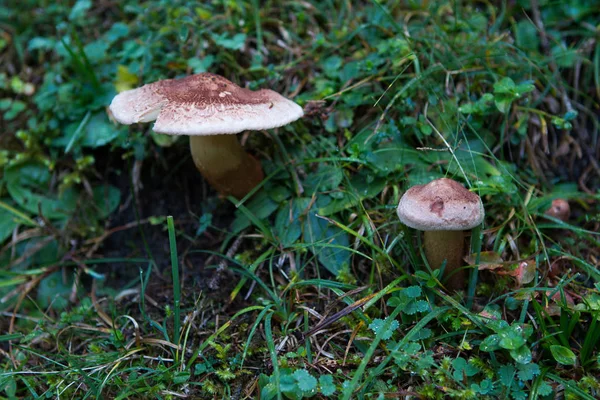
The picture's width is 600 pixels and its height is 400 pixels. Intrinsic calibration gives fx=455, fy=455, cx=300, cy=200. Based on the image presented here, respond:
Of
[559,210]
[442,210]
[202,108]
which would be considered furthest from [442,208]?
[202,108]

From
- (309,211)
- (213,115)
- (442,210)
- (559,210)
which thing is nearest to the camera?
Result: (442,210)

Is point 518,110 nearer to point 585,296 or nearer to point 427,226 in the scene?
point 585,296

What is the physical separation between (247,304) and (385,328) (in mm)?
821

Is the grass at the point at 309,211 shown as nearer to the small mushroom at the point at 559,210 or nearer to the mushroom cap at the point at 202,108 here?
the small mushroom at the point at 559,210

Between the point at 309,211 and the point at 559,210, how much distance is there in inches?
52.5

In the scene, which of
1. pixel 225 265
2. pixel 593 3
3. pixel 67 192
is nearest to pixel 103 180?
pixel 67 192

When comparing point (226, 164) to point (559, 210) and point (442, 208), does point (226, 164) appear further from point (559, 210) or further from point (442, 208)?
point (559, 210)

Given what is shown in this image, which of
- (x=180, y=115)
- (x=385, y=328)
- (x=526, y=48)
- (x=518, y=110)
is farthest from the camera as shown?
(x=526, y=48)

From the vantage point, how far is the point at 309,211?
8.27 feet

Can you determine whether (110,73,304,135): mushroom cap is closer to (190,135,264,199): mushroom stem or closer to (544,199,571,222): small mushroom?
(190,135,264,199): mushroom stem

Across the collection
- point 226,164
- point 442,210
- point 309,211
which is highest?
point 442,210

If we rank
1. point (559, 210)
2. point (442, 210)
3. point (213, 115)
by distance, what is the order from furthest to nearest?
point (559, 210), point (213, 115), point (442, 210)

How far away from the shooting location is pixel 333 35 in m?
3.02

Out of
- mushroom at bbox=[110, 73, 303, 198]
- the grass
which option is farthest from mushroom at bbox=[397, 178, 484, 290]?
mushroom at bbox=[110, 73, 303, 198]
